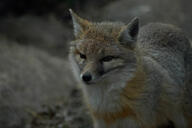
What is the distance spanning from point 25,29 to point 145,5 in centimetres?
436

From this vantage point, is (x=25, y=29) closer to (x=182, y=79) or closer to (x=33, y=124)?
(x=33, y=124)

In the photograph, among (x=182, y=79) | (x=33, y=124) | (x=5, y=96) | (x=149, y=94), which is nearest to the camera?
(x=149, y=94)

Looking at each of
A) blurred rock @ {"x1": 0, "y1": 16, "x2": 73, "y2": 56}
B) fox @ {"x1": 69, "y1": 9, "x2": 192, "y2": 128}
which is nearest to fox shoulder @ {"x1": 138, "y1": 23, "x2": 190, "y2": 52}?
fox @ {"x1": 69, "y1": 9, "x2": 192, "y2": 128}

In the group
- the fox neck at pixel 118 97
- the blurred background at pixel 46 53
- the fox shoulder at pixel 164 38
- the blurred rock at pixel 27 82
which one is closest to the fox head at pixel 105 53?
the fox neck at pixel 118 97

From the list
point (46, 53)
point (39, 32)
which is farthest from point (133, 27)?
point (39, 32)

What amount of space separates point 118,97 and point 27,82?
484 cm

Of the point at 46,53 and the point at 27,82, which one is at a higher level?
the point at 46,53

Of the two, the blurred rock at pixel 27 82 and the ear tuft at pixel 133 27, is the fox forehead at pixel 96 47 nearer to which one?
the ear tuft at pixel 133 27

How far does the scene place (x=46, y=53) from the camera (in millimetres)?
11445

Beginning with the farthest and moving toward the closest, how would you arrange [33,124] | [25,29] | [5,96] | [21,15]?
1. [21,15]
2. [25,29]
3. [5,96]
4. [33,124]

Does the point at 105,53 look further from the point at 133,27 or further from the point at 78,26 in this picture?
the point at 78,26

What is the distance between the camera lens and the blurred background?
331 inches

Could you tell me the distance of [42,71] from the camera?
33.3ft

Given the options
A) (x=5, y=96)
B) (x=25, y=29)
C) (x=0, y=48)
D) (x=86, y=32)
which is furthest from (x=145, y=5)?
(x=86, y=32)
